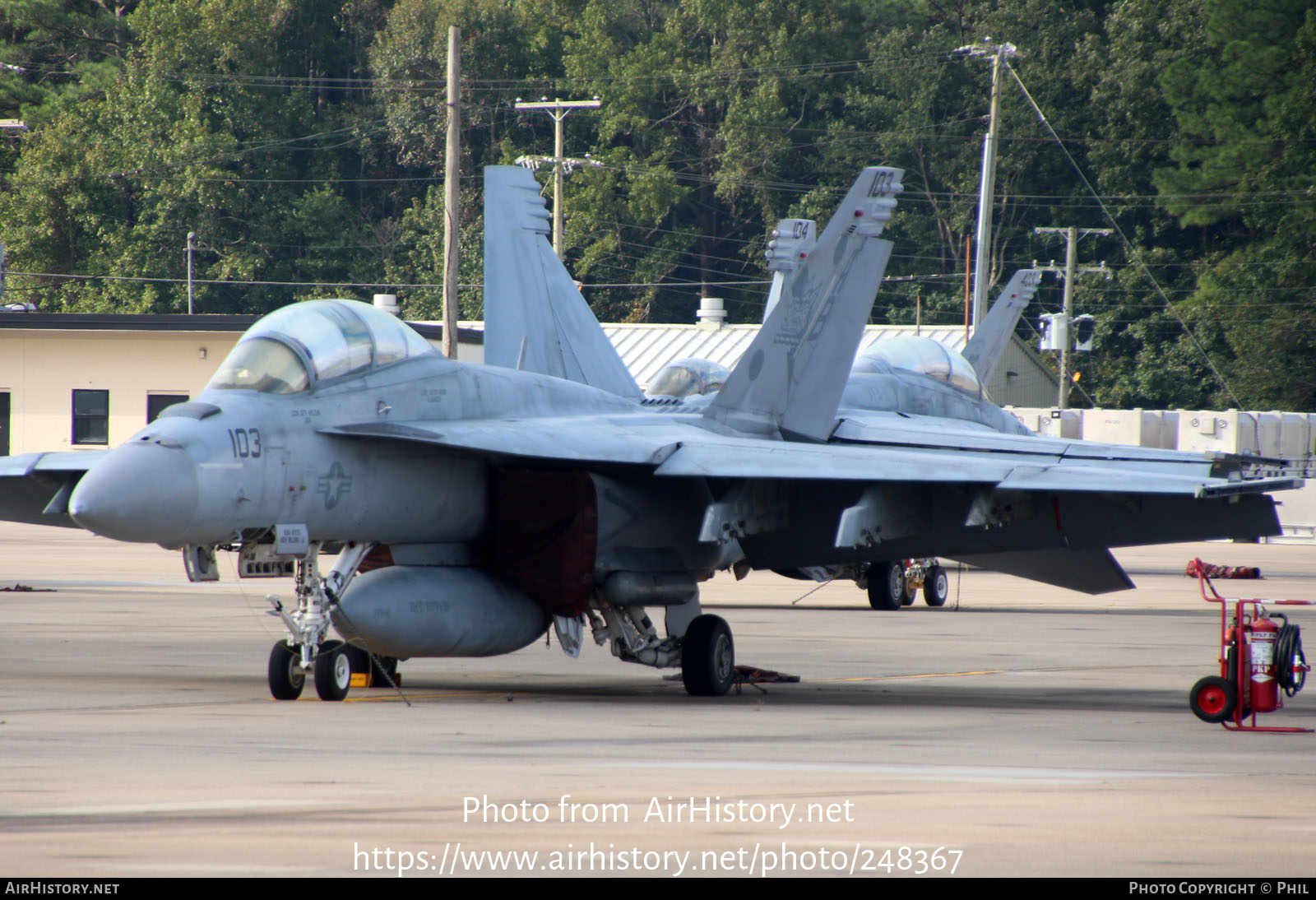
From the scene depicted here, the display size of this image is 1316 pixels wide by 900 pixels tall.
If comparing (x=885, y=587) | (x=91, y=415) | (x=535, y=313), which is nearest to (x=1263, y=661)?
(x=535, y=313)

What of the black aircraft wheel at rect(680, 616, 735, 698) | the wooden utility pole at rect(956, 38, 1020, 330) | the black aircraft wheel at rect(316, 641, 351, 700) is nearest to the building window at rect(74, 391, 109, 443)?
the wooden utility pole at rect(956, 38, 1020, 330)

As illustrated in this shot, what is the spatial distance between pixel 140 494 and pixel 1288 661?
778 cm

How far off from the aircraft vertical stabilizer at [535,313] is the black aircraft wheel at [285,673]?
6742 millimetres

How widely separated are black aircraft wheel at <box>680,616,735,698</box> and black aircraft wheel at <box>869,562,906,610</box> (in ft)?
33.3

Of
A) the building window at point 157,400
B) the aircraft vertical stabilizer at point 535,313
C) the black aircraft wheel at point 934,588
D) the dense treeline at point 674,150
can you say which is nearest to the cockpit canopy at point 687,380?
the aircraft vertical stabilizer at point 535,313

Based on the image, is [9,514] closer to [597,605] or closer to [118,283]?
[597,605]

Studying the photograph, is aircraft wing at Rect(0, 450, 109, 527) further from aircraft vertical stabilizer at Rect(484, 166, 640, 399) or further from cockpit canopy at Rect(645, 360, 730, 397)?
cockpit canopy at Rect(645, 360, 730, 397)

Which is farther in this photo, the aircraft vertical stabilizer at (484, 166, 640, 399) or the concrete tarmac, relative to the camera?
the aircraft vertical stabilizer at (484, 166, 640, 399)

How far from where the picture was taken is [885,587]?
77.0 feet

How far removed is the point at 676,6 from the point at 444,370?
7916 cm

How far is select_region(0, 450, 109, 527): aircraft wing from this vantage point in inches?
510

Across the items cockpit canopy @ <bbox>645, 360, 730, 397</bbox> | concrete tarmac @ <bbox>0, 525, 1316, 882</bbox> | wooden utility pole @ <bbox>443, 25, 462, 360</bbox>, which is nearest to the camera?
concrete tarmac @ <bbox>0, 525, 1316, 882</bbox>

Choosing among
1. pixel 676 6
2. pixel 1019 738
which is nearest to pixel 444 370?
pixel 1019 738

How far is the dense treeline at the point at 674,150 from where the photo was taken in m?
70.6
